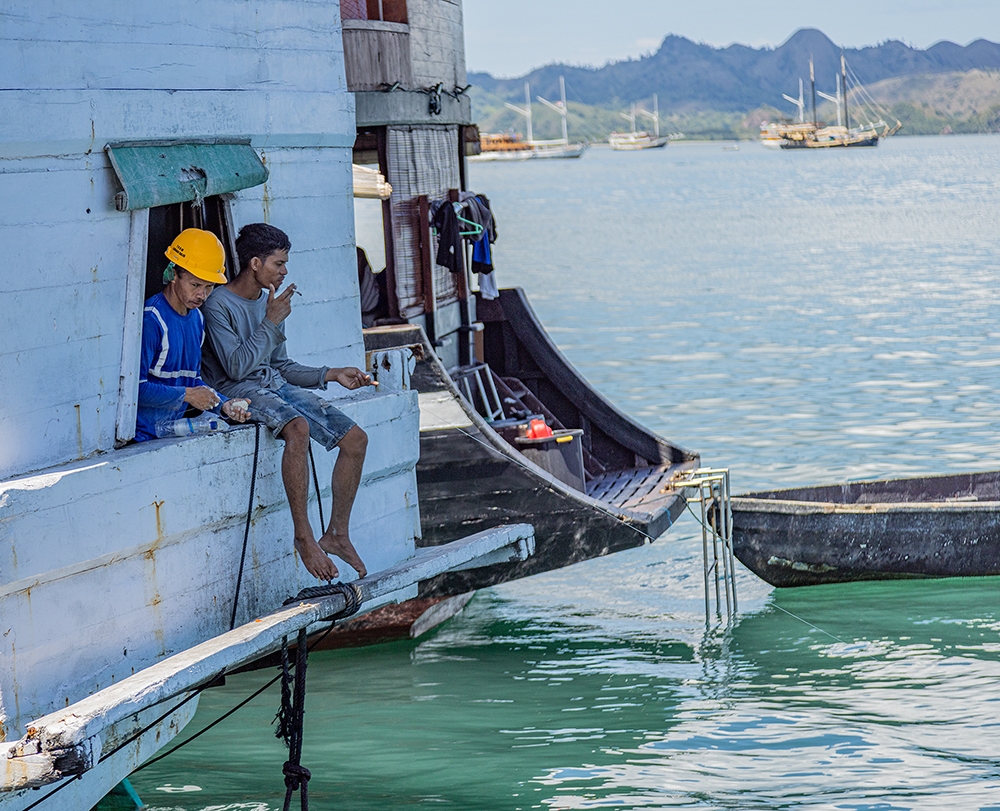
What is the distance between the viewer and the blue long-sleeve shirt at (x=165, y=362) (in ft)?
18.0

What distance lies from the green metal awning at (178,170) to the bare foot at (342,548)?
1618 mm

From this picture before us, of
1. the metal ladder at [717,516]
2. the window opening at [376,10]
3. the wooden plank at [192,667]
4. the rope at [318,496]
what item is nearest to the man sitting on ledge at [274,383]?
the rope at [318,496]

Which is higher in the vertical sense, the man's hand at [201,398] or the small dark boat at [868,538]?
the man's hand at [201,398]

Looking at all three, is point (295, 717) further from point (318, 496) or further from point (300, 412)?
point (300, 412)

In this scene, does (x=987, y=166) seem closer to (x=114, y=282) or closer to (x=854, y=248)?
(x=854, y=248)

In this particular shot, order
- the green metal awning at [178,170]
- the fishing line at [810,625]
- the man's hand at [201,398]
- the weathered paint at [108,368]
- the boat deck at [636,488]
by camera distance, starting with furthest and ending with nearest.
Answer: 1. the boat deck at [636,488]
2. the fishing line at [810,625]
3. the man's hand at [201,398]
4. the green metal awning at [178,170]
5. the weathered paint at [108,368]

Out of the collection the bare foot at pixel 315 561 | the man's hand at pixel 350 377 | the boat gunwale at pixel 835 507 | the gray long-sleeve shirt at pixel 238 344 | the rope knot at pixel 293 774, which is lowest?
the boat gunwale at pixel 835 507

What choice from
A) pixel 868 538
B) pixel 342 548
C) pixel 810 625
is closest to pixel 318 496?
pixel 342 548

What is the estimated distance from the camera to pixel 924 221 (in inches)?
2436

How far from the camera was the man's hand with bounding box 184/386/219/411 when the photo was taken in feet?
17.9

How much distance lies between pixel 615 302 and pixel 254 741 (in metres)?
27.6

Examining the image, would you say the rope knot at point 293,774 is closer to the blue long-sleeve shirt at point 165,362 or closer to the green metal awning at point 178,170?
the blue long-sleeve shirt at point 165,362

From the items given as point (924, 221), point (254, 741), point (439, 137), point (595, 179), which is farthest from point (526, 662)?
point (595, 179)

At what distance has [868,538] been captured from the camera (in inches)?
464
